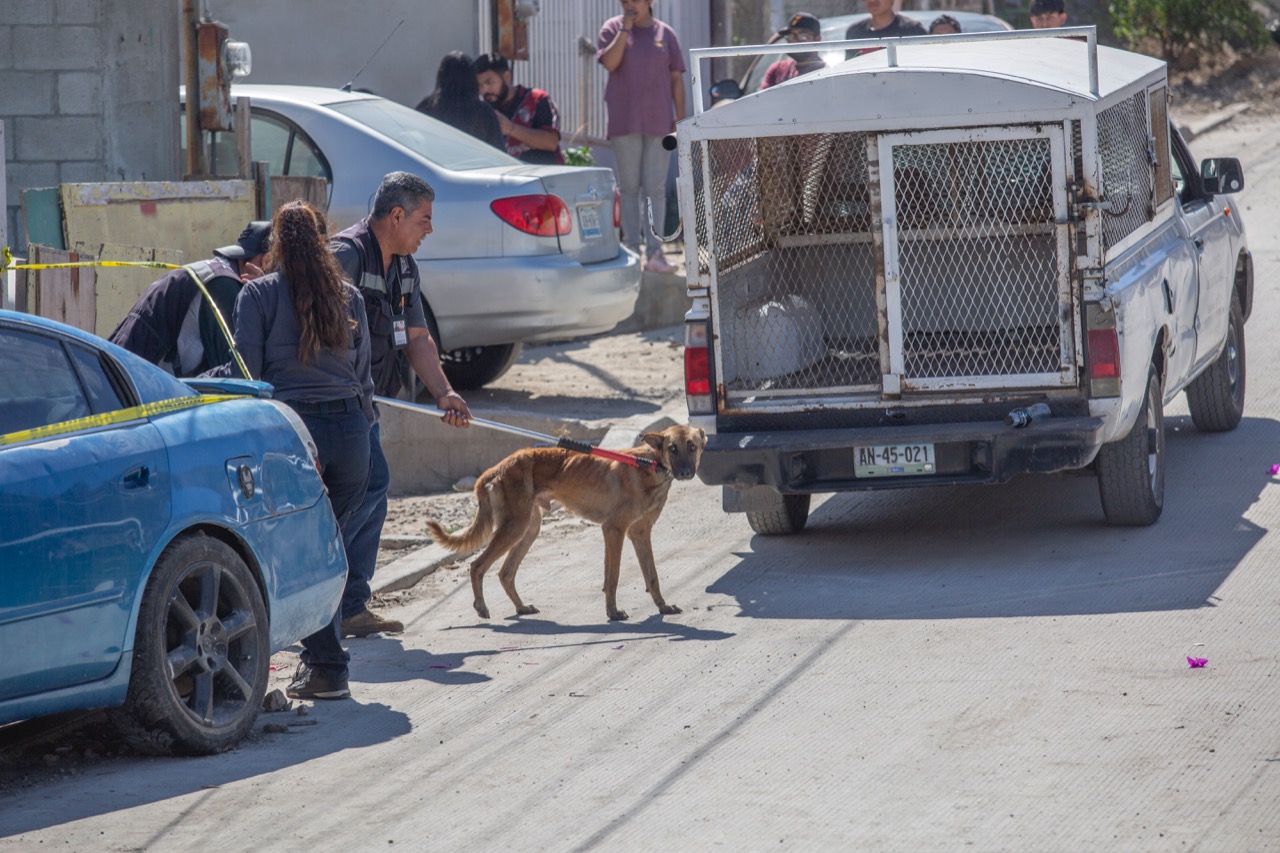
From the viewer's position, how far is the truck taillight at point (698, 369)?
7992mm

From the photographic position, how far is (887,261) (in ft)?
25.4

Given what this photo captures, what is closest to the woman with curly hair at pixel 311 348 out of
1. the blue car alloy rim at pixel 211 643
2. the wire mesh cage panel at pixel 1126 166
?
the blue car alloy rim at pixel 211 643

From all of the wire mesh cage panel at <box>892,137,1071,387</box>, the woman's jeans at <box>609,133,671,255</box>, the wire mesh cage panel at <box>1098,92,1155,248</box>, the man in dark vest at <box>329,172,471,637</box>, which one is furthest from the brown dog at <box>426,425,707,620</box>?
the woman's jeans at <box>609,133,671,255</box>

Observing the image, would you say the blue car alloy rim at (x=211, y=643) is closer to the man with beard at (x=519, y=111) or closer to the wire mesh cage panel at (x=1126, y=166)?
the wire mesh cage panel at (x=1126, y=166)

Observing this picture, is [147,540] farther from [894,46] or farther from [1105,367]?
[1105,367]

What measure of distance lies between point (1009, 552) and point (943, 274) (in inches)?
62.5

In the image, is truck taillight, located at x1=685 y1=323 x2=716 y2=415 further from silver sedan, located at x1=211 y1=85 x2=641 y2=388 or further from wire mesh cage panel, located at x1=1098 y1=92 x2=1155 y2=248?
silver sedan, located at x1=211 y1=85 x2=641 y2=388

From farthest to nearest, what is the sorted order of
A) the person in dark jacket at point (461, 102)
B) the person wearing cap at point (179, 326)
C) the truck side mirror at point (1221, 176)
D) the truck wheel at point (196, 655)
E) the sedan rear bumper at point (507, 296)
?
the person in dark jacket at point (461, 102)
the sedan rear bumper at point (507, 296)
the truck side mirror at point (1221, 176)
the person wearing cap at point (179, 326)
the truck wheel at point (196, 655)

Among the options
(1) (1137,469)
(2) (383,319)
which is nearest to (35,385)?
(2) (383,319)

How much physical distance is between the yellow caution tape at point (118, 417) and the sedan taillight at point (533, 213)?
→ 486 cm

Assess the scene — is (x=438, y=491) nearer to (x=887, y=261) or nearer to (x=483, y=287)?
(x=483, y=287)

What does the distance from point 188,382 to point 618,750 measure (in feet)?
6.33

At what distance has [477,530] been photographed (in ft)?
25.5

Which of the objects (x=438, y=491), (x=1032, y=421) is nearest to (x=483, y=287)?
(x=438, y=491)
